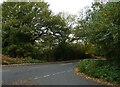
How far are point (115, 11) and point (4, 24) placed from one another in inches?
995

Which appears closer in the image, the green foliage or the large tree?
→ the large tree

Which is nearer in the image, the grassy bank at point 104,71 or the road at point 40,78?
the road at point 40,78

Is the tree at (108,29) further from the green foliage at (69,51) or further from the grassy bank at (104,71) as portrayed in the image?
the green foliage at (69,51)

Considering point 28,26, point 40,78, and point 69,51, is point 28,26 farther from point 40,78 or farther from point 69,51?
point 40,78

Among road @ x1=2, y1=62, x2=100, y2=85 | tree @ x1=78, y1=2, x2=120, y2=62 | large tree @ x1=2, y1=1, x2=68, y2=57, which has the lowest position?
road @ x1=2, y1=62, x2=100, y2=85

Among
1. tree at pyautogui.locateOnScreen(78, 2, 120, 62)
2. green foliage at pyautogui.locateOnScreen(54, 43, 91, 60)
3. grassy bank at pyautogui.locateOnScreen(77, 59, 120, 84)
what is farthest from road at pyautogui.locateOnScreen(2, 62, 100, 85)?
green foliage at pyautogui.locateOnScreen(54, 43, 91, 60)

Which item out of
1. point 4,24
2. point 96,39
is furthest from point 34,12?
point 96,39

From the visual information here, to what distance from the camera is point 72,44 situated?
50.5 meters

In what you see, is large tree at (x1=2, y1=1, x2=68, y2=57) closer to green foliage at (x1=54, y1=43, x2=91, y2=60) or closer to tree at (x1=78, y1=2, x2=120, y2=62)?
green foliage at (x1=54, y1=43, x2=91, y2=60)

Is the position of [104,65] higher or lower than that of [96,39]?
lower

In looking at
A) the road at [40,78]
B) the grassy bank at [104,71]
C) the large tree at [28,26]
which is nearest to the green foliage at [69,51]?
the large tree at [28,26]

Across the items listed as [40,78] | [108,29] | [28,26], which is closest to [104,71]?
[108,29]

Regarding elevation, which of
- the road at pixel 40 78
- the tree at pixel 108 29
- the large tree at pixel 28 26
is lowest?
the road at pixel 40 78

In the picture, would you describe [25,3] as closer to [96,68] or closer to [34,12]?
[34,12]
